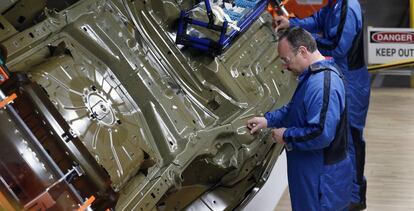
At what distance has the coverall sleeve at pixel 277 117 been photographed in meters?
4.30

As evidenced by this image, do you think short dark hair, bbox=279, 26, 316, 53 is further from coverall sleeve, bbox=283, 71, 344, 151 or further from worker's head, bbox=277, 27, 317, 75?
coverall sleeve, bbox=283, 71, 344, 151

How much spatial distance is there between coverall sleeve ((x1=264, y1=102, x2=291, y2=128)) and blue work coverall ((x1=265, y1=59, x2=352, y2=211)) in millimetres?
83

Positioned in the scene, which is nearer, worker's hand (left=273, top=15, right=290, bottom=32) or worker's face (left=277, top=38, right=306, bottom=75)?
worker's face (left=277, top=38, right=306, bottom=75)

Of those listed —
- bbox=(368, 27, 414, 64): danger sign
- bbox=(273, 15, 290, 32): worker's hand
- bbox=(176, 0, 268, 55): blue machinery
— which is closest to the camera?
bbox=(176, 0, 268, 55): blue machinery

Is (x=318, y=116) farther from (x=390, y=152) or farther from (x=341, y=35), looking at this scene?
(x=390, y=152)

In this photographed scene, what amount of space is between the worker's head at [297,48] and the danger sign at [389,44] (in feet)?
15.5

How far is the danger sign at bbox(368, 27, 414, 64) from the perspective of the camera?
8.38 metres

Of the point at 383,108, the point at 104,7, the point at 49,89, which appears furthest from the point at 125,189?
the point at 383,108

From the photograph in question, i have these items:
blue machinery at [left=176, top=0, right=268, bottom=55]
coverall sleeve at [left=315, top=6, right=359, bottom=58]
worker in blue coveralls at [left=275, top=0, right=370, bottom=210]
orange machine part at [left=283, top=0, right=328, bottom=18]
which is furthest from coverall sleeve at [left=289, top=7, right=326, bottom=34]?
orange machine part at [left=283, top=0, right=328, bottom=18]

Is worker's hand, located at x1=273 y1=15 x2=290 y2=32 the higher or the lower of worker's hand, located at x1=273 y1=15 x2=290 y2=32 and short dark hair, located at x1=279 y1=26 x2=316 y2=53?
the lower

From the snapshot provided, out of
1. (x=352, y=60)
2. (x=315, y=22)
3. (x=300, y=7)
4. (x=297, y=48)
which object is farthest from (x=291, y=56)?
(x=300, y=7)

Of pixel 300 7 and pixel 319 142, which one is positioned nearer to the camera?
pixel 319 142

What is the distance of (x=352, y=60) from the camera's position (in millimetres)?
5309

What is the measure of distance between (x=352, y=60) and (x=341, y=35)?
0.24m
